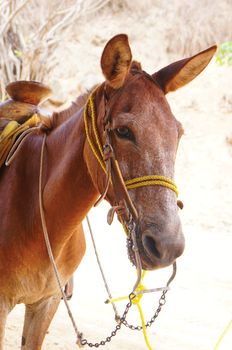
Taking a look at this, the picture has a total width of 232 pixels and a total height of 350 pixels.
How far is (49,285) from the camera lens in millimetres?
2926

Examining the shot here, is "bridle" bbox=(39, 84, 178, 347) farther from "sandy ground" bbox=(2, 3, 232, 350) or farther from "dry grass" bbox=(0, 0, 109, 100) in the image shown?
"dry grass" bbox=(0, 0, 109, 100)

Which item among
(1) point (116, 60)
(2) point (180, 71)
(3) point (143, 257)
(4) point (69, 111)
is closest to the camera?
(3) point (143, 257)

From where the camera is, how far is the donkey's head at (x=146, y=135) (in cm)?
204

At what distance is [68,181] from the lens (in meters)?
2.70

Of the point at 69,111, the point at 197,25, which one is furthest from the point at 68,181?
the point at 197,25

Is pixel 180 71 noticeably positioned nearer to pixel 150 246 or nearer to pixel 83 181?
pixel 83 181

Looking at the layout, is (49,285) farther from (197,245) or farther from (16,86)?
(197,245)

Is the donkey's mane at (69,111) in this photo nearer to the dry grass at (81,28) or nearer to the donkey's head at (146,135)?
the donkey's head at (146,135)

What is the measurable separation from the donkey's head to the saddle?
832 millimetres

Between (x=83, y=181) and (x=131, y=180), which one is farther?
(x=83, y=181)

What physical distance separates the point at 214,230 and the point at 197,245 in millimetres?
1436

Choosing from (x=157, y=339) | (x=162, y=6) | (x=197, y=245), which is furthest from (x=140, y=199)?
(x=162, y=6)

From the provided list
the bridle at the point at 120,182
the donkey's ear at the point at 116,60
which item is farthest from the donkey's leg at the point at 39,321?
the donkey's ear at the point at 116,60

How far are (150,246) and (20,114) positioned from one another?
5.46 ft
